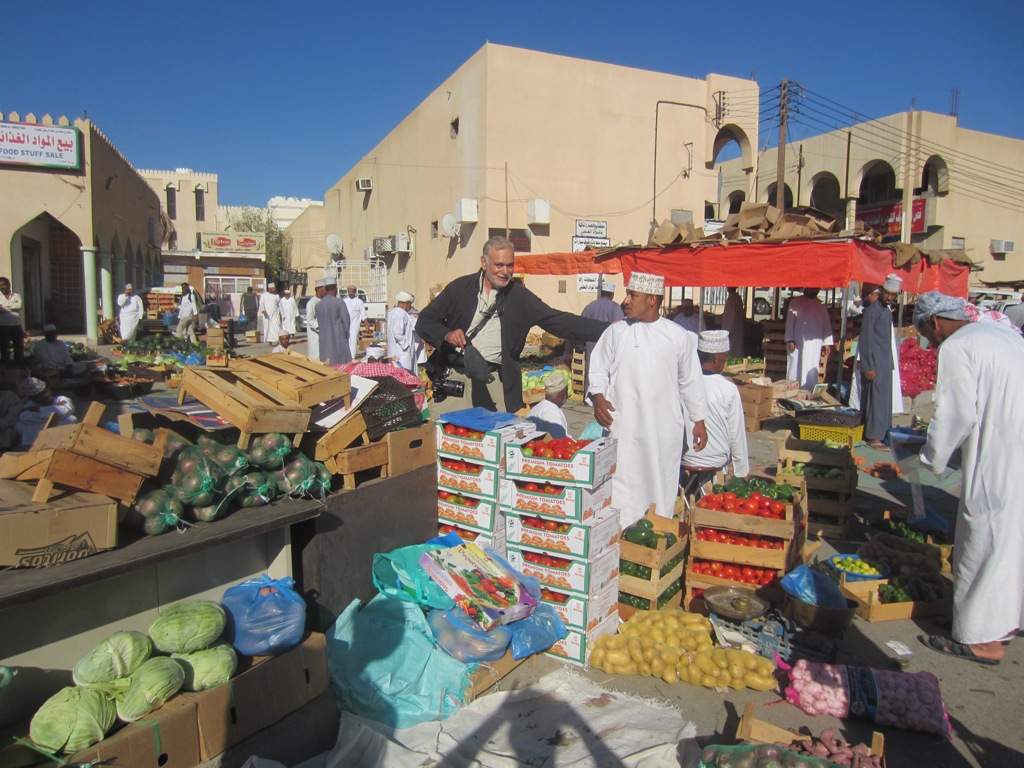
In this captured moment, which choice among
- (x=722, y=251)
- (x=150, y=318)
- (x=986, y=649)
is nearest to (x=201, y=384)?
(x=986, y=649)

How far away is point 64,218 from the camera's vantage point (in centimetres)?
2116

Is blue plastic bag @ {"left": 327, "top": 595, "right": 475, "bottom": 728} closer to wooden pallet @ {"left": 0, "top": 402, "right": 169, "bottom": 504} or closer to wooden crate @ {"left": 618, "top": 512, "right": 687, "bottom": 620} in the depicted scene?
wooden crate @ {"left": 618, "top": 512, "right": 687, "bottom": 620}

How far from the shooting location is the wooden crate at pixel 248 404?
12.4ft

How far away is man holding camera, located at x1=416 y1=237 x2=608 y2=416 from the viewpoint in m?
5.10

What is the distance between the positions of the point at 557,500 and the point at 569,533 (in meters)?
0.22

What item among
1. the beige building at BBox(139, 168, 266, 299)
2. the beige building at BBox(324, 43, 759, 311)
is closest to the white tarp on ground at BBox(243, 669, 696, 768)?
the beige building at BBox(324, 43, 759, 311)

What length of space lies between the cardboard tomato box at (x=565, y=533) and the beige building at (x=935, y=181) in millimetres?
24671

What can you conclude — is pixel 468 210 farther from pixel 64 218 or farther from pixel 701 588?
pixel 701 588

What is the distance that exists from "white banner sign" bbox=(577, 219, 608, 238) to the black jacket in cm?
1665

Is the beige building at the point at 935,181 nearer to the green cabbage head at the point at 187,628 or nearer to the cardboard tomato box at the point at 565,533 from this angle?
the cardboard tomato box at the point at 565,533

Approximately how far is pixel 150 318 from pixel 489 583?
28083mm

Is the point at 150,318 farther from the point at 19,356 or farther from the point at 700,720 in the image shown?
the point at 700,720

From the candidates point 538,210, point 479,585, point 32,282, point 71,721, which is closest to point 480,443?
point 479,585

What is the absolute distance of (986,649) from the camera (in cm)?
421
